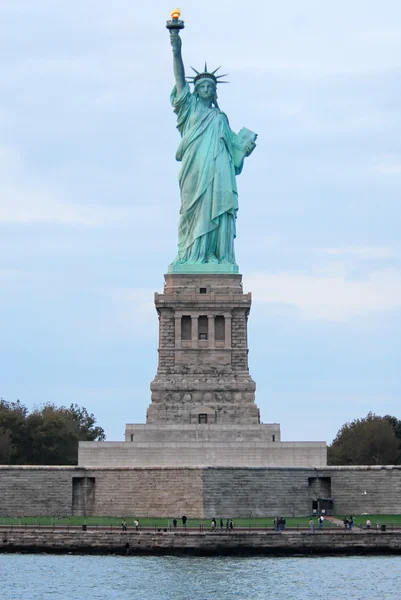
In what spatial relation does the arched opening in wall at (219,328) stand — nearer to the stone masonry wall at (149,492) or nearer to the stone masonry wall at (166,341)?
the stone masonry wall at (166,341)

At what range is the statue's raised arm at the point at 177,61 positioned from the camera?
7550cm

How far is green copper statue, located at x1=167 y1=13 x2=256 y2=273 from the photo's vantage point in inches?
3024

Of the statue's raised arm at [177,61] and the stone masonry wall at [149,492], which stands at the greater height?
the statue's raised arm at [177,61]

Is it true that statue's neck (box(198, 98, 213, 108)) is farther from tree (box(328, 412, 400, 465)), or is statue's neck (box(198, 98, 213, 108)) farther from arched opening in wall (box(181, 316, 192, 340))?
tree (box(328, 412, 400, 465))

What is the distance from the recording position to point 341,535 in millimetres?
62812

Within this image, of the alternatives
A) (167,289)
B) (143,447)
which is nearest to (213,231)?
(167,289)

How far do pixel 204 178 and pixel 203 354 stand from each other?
24.1ft

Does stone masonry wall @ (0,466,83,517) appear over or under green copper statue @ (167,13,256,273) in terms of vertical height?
under

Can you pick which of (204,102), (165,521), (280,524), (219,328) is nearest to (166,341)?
(219,328)

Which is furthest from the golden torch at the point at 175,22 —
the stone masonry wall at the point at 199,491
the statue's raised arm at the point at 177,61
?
the stone masonry wall at the point at 199,491

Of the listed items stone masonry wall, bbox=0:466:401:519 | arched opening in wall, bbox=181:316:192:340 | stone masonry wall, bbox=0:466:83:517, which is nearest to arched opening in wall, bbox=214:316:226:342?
arched opening in wall, bbox=181:316:192:340

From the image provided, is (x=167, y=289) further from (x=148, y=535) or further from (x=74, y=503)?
(x=148, y=535)

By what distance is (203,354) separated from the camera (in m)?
75.2

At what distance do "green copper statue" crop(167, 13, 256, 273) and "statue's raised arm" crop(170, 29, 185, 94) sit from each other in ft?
0.13
